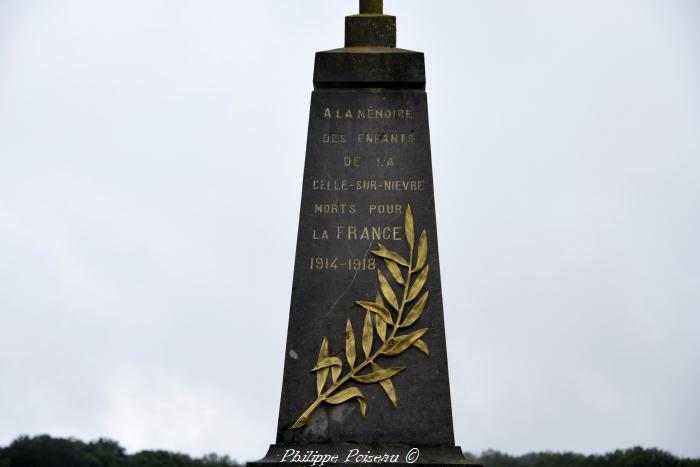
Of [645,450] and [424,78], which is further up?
[645,450]

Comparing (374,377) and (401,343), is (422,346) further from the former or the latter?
(374,377)

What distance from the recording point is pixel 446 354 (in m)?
11.9

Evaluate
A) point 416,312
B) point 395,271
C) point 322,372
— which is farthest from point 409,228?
point 322,372

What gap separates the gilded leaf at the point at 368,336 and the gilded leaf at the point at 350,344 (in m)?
0.11

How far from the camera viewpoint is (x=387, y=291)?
39.5ft

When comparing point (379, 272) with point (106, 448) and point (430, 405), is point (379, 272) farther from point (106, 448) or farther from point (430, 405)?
point (106, 448)

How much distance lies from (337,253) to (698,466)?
2739cm

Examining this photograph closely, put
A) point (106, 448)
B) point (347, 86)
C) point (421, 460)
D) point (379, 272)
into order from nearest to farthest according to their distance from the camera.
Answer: point (421, 460)
point (379, 272)
point (347, 86)
point (106, 448)

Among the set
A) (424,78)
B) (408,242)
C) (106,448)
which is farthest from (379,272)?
(106,448)

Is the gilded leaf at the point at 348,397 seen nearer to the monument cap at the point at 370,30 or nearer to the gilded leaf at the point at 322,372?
the gilded leaf at the point at 322,372

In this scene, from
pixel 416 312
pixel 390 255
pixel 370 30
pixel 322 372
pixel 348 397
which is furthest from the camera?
pixel 370 30

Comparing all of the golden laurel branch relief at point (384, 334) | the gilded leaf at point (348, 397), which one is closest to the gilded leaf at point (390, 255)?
the golden laurel branch relief at point (384, 334)

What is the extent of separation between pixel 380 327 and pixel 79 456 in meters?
40.0

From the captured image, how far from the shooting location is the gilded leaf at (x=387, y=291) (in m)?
12.0
